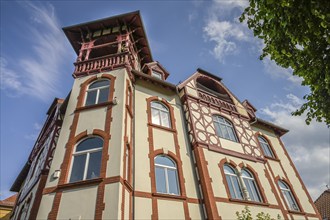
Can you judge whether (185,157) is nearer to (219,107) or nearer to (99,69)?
(219,107)

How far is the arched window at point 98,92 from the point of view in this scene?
11492 mm

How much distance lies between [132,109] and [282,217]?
1021 centimetres

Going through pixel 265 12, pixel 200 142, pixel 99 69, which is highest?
pixel 99 69

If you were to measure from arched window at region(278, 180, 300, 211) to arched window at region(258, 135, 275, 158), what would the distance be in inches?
90.9

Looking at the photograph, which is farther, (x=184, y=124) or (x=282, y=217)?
(x=184, y=124)

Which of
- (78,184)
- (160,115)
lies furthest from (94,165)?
(160,115)

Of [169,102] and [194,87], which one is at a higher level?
[194,87]

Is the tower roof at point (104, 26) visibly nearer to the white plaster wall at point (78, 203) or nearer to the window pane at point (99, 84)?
the window pane at point (99, 84)

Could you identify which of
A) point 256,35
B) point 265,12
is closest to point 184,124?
point 256,35

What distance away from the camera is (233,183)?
39.4 ft

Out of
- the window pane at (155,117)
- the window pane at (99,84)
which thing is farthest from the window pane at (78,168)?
the window pane at (155,117)

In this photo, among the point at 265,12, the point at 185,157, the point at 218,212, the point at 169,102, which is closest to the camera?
the point at 265,12

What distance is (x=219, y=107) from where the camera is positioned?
1550 centimetres

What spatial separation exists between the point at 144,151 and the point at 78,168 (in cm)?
317
